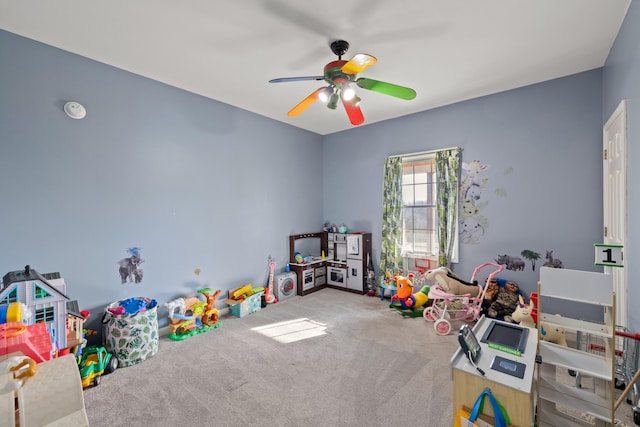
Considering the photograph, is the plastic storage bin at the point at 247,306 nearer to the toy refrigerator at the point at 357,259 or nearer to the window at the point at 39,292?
the toy refrigerator at the point at 357,259

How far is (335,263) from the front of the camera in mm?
4504

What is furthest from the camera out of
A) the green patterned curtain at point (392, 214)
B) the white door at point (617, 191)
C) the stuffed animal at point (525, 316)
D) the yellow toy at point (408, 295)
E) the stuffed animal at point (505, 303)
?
the green patterned curtain at point (392, 214)

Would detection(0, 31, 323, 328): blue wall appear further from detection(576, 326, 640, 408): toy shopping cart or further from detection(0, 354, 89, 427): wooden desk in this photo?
detection(576, 326, 640, 408): toy shopping cart

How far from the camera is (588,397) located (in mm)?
1265

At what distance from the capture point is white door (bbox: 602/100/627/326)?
1967 millimetres

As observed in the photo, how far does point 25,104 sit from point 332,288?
4068mm

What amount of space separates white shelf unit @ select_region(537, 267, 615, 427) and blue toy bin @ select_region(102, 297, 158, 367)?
282 centimetres

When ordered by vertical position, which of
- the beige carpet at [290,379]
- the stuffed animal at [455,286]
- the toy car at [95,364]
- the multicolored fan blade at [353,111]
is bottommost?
the beige carpet at [290,379]

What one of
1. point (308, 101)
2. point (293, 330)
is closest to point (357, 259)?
point (293, 330)

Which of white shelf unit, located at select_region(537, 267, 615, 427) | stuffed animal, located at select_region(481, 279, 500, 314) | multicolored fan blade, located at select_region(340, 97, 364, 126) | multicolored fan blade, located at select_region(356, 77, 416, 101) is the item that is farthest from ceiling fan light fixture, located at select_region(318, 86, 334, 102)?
stuffed animal, located at select_region(481, 279, 500, 314)

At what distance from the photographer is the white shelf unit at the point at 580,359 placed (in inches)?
48.1

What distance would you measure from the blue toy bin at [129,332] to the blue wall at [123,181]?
0.24 metres

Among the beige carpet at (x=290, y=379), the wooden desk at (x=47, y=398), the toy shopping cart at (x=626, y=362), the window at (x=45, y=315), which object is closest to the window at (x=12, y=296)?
the window at (x=45, y=315)

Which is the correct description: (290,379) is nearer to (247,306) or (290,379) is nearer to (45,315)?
(247,306)
